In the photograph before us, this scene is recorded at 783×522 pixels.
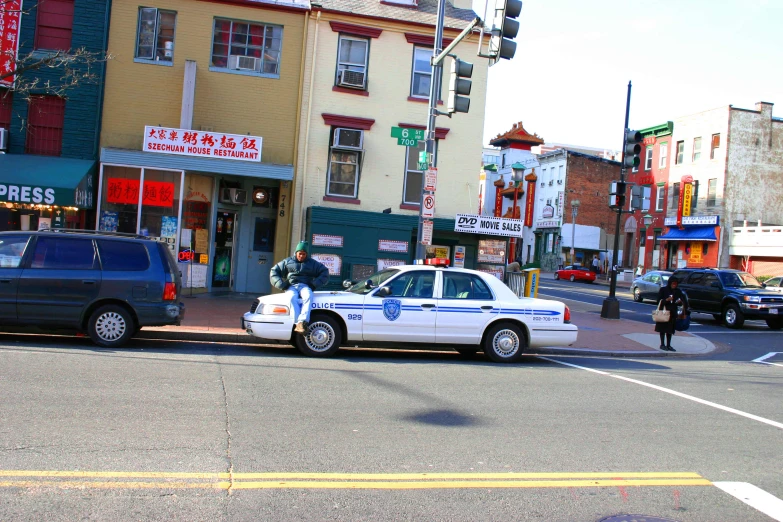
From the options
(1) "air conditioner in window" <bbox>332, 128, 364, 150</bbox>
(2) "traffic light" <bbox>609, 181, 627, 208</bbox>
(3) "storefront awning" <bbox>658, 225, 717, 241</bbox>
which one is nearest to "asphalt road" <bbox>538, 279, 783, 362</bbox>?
(2) "traffic light" <bbox>609, 181, 627, 208</bbox>

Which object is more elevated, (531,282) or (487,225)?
(487,225)

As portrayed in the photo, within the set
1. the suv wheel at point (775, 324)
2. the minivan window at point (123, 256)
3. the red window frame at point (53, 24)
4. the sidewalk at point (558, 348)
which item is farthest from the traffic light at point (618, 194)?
the red window frame at point (53, 24)

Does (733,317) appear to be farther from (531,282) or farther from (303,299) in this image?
(303,299)

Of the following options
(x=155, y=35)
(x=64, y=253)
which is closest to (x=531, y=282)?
(x=64, y=253)

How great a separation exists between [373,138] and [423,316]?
9.11 metres

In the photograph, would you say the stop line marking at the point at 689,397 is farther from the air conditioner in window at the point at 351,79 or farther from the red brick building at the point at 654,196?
the red brick building at the point at 654,196

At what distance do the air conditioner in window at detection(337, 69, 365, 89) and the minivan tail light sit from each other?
955 centimetres

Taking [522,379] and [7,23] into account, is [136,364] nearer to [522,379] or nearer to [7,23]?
[522,379]

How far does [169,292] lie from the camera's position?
10.8 meters

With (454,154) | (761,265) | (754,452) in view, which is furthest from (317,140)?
(761,265)

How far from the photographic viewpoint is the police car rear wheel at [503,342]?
11.5m

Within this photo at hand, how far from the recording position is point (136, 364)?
30.1 feet

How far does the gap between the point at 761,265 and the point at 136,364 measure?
130 feet

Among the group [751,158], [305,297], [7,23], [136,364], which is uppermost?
[751,158]
